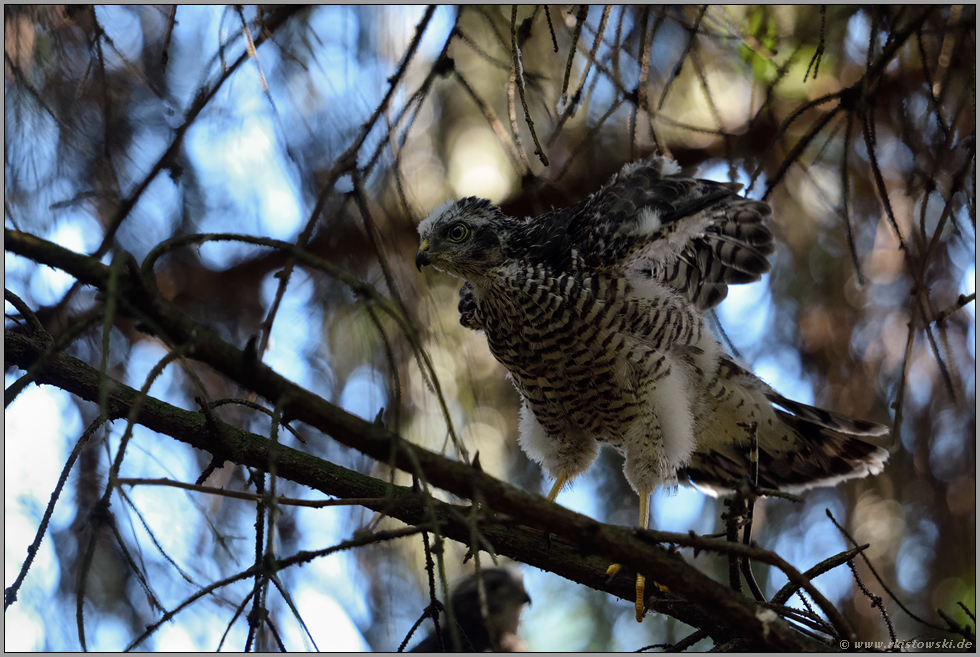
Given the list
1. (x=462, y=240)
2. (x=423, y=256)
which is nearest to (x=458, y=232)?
(x=462, y=240)

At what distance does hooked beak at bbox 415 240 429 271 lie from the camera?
3.29 meters

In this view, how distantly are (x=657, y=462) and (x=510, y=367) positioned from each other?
0.81 meters

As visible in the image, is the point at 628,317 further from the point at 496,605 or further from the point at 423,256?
the point at 496,605

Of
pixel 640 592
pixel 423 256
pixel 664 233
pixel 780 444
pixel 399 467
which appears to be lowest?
pixel 399 467

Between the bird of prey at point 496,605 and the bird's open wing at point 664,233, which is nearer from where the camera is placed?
the bird's open wing at point 664,233

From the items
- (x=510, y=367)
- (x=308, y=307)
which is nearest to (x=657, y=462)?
(x=510, y=367)

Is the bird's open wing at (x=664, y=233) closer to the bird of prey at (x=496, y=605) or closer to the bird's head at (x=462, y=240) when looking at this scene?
the bird's head at (x=462, y=240)

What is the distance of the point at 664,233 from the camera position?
304 cm

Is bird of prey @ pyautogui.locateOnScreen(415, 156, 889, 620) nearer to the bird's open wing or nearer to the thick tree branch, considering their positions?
the bird's open wing

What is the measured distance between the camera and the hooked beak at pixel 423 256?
3.29 meters

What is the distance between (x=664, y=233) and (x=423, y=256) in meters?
1.06

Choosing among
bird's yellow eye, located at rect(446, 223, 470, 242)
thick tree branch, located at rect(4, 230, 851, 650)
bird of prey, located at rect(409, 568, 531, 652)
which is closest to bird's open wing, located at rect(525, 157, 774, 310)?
bird's yellow eye, located at rect(446, 223, 470, 242)

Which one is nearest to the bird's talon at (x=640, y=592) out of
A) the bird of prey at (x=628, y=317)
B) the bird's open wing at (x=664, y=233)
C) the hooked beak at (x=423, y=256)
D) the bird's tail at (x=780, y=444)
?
the bird of prey at (x=628, y=317)

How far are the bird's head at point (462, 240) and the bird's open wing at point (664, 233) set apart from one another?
0.57ft
